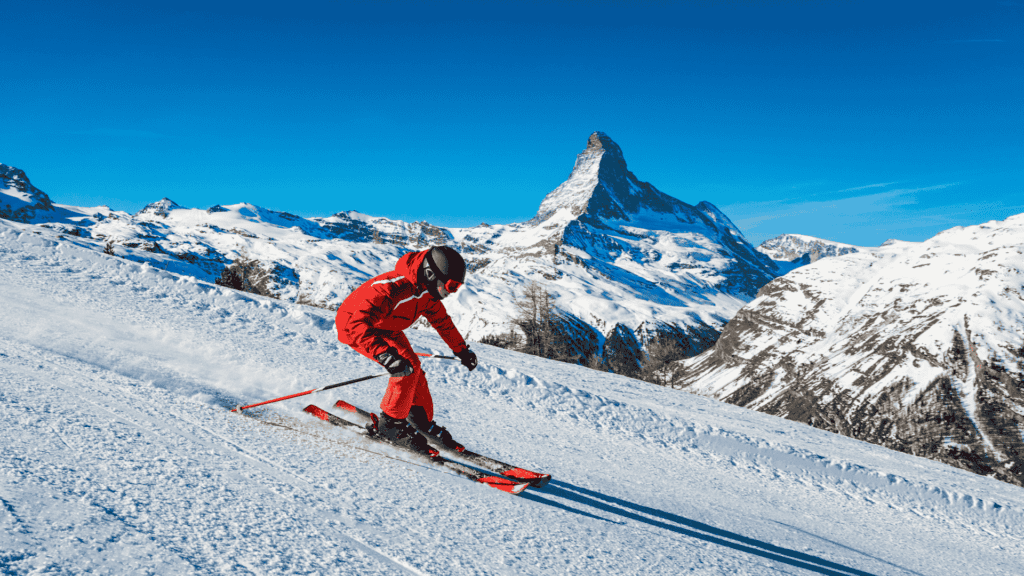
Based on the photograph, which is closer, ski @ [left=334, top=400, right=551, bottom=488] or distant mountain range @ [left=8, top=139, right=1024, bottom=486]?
ski @ [left=334, top=400, right=551, bottom=488]

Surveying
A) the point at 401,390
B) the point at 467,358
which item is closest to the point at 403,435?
the point at 401,390

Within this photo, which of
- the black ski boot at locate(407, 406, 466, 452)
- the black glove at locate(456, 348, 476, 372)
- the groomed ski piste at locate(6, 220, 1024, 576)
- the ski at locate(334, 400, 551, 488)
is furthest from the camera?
the black glove at locate(456, 348, 476, 372)

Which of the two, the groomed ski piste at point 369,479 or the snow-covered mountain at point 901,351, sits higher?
the snow-covered mountain at point 901,351

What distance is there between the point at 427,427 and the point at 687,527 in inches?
111

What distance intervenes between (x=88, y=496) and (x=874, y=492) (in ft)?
30.9

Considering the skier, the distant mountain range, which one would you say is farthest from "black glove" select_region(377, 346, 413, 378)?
the distant mountain range

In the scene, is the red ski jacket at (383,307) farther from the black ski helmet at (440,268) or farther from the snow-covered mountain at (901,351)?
the snow-covered mountain at (901,351)

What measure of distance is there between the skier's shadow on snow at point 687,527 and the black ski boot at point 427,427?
1046mm

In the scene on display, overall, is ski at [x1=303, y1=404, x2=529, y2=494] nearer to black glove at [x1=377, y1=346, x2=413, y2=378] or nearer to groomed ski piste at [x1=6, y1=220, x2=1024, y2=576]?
groomed ski piste at [x1=6, y1=220, x2=1024, y2=576]

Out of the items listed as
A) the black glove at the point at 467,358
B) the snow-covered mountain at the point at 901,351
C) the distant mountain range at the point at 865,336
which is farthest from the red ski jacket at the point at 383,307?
the snow-covered mountain at the point at 901,351

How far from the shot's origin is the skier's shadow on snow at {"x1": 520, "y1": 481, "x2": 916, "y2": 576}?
467cm

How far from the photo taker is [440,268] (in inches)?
207

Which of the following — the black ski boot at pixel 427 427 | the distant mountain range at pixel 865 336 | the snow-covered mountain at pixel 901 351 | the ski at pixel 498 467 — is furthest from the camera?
the distant mountain range at pixel 865 336

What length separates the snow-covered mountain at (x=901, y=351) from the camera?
280ft
